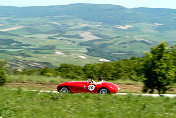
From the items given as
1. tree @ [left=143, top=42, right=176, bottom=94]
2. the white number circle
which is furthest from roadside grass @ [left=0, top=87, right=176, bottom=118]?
the white number circle

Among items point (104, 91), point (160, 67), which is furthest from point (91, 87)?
point (160, 67)

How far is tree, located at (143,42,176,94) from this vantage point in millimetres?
13305

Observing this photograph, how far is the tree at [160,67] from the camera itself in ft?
43.7

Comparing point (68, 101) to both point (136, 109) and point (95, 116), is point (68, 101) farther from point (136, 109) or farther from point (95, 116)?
point (136, 109)

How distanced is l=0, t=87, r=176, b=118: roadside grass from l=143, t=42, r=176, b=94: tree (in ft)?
8.19

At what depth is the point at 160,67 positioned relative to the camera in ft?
43.6

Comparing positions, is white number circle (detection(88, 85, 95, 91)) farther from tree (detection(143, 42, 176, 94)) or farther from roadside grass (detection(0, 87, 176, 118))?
tree (detection(143, 42, 176, 94))

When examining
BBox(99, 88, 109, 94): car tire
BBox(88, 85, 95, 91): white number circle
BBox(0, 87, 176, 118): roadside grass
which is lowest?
BBox(0, 87, 176, 118): roadside grass

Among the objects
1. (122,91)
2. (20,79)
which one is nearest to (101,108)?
(122,91)

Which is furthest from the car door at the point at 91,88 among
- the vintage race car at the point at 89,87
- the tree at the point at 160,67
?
the tree at the point at 160,67

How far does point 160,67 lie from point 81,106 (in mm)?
6063

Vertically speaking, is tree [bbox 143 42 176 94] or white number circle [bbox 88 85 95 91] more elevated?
tree [bbox 143 42 176 94]

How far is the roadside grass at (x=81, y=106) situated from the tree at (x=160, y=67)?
98.3 inches

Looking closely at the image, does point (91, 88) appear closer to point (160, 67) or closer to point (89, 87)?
point (89, 87)
